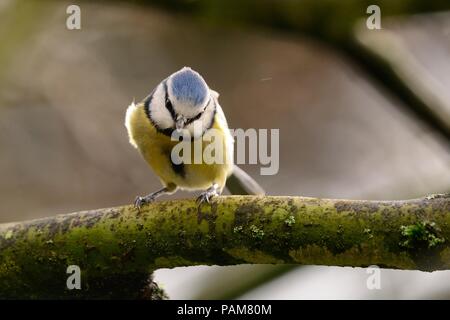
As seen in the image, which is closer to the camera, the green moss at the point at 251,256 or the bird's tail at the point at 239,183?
the green moss at the point at 251,256

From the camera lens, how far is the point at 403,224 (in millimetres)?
1463

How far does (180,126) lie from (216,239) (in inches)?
24.2

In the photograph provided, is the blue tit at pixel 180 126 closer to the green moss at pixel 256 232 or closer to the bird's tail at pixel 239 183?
the bird's tail at pixel 239 183

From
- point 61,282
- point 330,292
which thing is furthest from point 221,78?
point 61,282

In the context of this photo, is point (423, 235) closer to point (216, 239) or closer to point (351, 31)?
point (216, 239)

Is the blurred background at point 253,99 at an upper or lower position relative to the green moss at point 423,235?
upper

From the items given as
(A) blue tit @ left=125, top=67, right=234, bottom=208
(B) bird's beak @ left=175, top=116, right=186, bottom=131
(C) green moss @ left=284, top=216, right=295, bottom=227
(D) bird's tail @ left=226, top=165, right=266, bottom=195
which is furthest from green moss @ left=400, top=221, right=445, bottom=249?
(D) bird's tail @ left=226, top=165, right=266, bottom=195

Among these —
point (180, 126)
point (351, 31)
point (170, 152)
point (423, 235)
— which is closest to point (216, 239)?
point (423, 235)

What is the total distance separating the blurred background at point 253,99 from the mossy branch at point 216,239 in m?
0.73

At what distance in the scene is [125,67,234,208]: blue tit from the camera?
2.18 m

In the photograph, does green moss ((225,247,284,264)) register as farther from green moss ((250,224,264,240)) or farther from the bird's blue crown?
the bird's blue crown

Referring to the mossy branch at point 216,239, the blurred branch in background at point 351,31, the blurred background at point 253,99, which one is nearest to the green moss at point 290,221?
the mossy branch at point 216,239

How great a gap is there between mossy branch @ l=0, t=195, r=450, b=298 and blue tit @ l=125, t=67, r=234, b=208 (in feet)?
1.28

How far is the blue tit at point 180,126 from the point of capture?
85.9 inches
